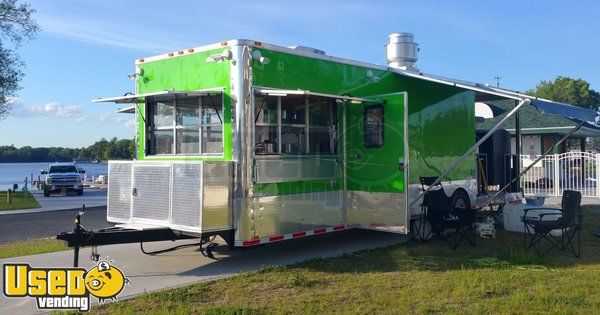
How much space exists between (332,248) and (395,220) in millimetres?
1149

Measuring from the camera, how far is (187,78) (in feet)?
24.2

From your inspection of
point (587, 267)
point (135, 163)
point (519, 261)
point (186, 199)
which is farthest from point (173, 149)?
point (587, 267)

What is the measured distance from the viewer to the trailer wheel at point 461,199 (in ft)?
31.3

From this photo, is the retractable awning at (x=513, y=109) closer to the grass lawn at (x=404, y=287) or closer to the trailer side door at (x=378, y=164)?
the trailer side door at (x=378, y=164)

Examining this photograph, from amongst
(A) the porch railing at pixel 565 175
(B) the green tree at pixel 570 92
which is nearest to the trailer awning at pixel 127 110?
(A) the porch railing at pixel 565 175

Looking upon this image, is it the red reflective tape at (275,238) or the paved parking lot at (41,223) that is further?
the paved parking lot at (41,223)

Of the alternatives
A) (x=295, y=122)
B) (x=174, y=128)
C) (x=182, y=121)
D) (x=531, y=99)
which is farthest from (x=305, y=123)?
(x=531, y=99)

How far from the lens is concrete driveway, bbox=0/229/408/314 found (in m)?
6.09

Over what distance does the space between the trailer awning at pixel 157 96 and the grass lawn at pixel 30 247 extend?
2.60 meters

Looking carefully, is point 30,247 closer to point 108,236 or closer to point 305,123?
point 108,236

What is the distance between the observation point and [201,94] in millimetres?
6945

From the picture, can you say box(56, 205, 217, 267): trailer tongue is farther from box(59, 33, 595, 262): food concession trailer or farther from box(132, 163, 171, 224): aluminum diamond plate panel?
box(132, 163, 171, 224): aluminum diamond plate panel

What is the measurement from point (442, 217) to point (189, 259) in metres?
3.86

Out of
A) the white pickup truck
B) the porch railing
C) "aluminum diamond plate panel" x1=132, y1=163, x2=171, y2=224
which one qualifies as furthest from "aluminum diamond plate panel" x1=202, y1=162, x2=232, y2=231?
the white pickup truck
